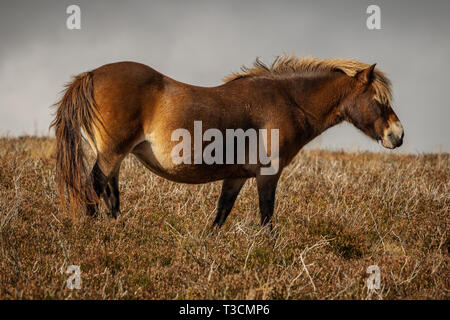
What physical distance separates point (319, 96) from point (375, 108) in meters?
0.75

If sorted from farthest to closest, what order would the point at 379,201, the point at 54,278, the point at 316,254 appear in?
the point at 379,201
the point at 316,254
the point at 54,278

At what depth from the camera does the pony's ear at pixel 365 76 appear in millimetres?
5020

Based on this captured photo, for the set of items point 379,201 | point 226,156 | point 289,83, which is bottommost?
point 379,201

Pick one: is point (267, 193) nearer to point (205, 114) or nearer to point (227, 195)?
A: point (227, 195)

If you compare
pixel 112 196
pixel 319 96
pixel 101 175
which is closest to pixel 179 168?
pixel 101 175

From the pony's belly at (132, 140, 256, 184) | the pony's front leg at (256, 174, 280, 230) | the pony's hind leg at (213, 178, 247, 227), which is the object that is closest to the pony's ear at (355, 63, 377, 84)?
the pony's front leg at (256, 174, 280, 230)

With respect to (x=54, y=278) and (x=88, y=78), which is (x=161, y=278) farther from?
(x=88, y=78)

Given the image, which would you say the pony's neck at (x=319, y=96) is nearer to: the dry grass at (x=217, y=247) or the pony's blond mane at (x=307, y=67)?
the pony's blond mane at (x=307, y=67)

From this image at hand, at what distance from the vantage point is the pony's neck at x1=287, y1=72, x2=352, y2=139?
507 centimetres

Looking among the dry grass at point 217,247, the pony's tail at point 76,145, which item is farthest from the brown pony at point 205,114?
the dry grass at point 217,247

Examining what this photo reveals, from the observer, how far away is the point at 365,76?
5.07 m
